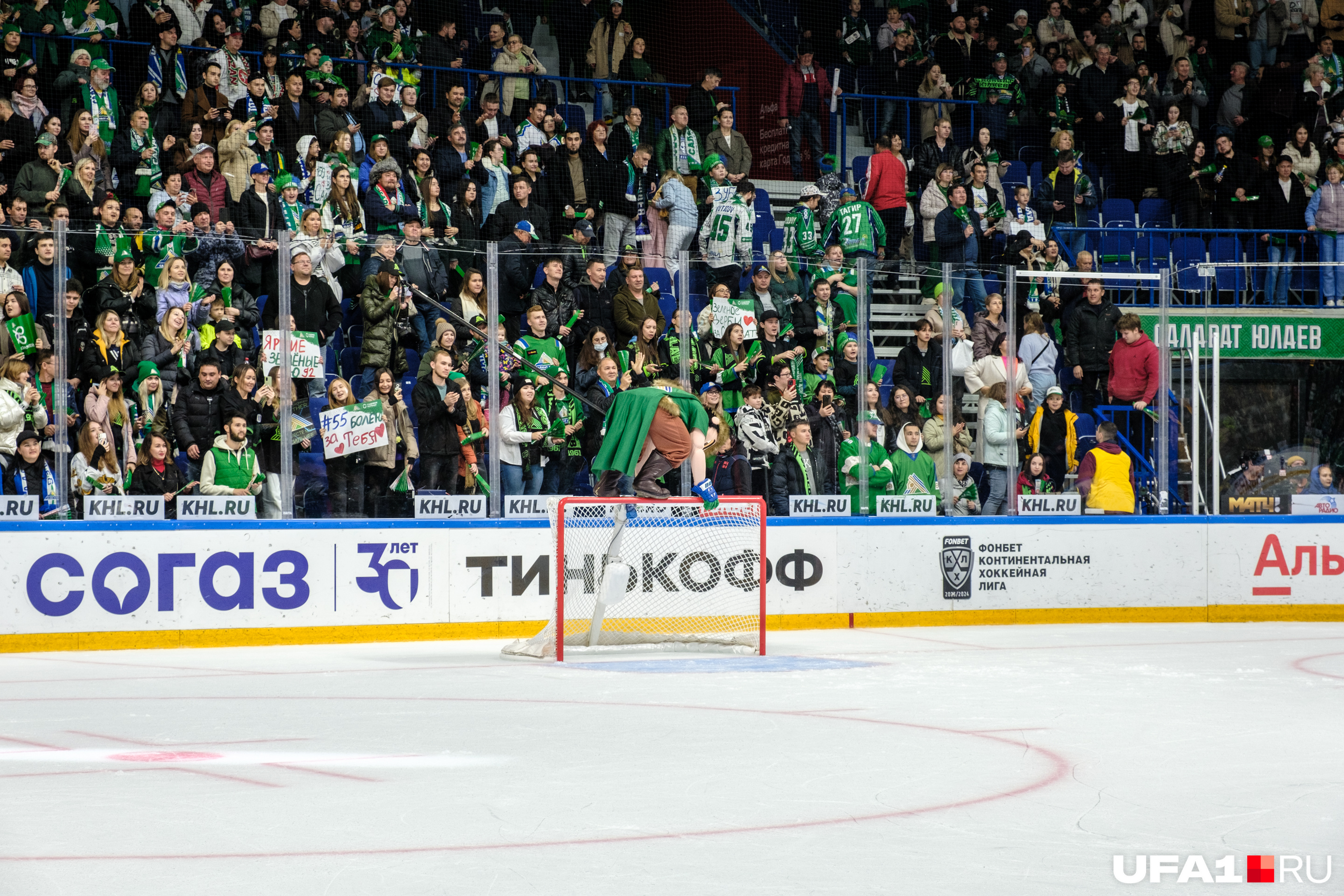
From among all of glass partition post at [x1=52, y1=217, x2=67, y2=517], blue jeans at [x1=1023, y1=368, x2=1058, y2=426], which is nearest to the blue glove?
blue jeans at [x1=1023, y1=368, x2=1058, y2=426]

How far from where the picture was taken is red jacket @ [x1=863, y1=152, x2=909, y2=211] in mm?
16547

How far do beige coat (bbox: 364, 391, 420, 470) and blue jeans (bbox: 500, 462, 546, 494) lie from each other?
0.76 m

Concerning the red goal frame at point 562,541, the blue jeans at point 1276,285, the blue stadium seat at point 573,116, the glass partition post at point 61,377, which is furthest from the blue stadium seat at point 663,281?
the blue jeans at point 1276,285

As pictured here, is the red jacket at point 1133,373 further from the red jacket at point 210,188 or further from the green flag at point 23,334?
the green flag at point 23,334

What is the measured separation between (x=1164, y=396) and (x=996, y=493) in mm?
1797

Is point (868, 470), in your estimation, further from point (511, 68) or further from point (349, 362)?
point (511, 68)

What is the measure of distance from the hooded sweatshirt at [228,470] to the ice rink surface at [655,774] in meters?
1.51

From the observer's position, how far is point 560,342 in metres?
12.8

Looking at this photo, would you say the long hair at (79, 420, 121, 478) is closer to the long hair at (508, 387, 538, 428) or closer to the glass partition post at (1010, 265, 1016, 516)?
the long hair at (508, 387, 538, 428)

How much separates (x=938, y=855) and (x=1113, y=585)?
34.0ft

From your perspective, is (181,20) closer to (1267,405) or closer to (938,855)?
(1267,405)

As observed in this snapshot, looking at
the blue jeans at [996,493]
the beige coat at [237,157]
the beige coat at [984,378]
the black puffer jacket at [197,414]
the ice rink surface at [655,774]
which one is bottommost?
the ice rink surface at [655,774]

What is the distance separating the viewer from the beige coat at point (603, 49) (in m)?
18.7

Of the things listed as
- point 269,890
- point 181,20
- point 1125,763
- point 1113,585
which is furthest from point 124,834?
point 181,20
